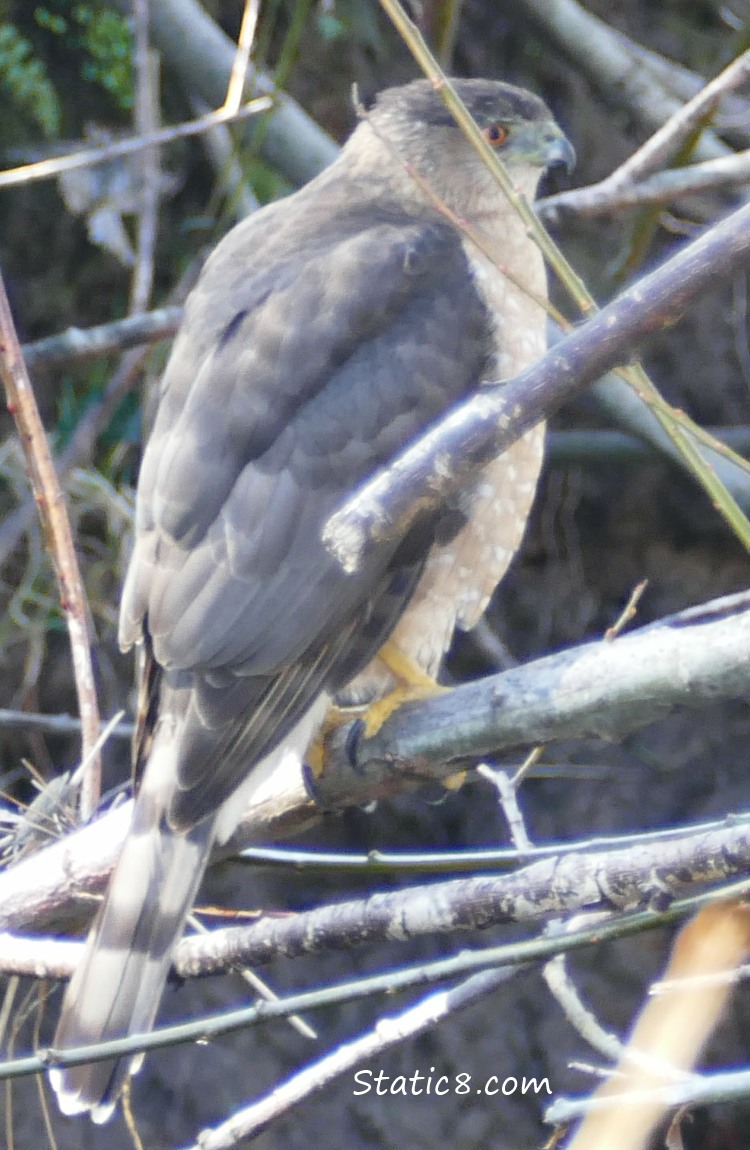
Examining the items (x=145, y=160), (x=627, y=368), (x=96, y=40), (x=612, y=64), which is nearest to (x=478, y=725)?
(x=627, y=368)

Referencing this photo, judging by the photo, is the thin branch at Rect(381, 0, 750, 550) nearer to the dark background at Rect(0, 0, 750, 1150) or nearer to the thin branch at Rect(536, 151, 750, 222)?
the thin branch at Rect(536, 151, 750, 222)

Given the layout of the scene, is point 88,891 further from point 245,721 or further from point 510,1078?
point 510,1078

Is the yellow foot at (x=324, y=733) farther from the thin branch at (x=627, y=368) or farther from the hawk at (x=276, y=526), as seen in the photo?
the thin branch at (x=627, y=368)

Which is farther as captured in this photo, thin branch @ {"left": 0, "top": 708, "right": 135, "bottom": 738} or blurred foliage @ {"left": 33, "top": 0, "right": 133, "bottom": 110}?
blurred foliage @ {"left": 33, "top": 0, "right": 133, "bottom": 110}

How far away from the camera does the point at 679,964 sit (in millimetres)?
821

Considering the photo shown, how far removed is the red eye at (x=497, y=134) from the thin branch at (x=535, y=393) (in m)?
1.77

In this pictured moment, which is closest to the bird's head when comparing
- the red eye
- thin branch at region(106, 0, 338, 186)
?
the red eye

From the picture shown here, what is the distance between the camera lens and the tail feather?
6.62 ft

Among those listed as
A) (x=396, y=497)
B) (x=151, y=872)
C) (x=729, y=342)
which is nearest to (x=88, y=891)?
(x=151, y=872)

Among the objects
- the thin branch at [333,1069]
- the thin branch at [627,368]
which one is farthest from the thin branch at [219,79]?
Result: the thin branch at [333,1069]

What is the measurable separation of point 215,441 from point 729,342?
237 cm

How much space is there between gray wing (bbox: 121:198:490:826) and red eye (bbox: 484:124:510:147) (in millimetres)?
508

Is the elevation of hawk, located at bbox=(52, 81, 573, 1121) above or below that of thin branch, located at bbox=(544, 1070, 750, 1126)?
below

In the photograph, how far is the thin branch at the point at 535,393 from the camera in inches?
50.4
